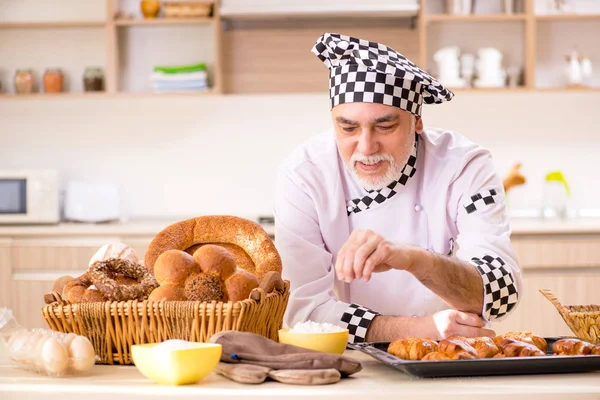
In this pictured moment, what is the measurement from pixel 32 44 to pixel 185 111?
3.05 feet

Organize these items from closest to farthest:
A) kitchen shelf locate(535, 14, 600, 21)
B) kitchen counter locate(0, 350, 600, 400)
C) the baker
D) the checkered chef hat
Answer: kitchen counter locate(0, 350, 600, 400), the baker, the checkered chef hat, kitchen shelf locate(535, 14, 600, 21)

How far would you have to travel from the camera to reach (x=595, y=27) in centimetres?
452

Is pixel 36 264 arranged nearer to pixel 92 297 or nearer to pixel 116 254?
pixel 116 254

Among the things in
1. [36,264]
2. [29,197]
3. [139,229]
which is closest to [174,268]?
[139,229]

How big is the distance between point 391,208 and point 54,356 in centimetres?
108

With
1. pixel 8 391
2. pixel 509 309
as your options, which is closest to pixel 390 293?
pixel 509 309

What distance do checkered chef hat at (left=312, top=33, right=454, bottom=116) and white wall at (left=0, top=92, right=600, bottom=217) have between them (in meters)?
2.60

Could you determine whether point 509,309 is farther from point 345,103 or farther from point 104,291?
point 104,291

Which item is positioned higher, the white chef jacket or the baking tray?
the white chef jacket

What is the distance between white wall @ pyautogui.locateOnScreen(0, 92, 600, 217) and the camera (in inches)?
180

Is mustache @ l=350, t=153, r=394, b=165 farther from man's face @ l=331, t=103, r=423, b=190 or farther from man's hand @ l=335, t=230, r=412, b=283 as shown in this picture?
man's hand @ l=335, t=230, r=412, b=283

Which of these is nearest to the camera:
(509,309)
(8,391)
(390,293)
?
(8,391)

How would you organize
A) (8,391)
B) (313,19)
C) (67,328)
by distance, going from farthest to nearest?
(313,19) → (67,328) → (8,391)

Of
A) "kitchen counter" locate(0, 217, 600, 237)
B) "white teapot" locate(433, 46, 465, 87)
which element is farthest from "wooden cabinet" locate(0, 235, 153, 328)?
"white teapot" locate(433, 46, 465, 87)
